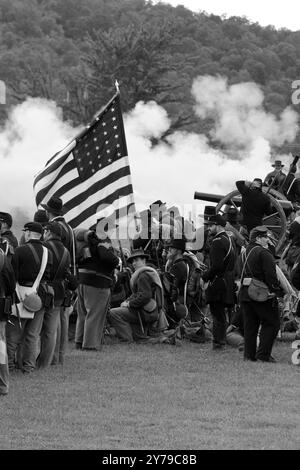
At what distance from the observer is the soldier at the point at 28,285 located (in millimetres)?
11797

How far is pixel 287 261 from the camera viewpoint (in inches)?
609

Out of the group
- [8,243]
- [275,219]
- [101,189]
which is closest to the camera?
[8,243]

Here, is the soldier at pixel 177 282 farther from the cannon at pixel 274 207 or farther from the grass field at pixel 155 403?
the cannon at pixel 274 207

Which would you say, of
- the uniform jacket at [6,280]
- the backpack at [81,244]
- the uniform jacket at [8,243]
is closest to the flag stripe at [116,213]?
the backpack at [81,244]

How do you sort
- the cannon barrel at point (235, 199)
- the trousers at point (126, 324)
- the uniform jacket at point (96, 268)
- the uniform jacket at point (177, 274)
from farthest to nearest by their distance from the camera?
1. the cannon barrel at point (235, 199)
2. the uniform jacket at point (177, 274)
3. the trousers at point (126, 324)
4. the uniform jacket at point (96, 268)

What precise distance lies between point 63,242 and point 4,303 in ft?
8.64

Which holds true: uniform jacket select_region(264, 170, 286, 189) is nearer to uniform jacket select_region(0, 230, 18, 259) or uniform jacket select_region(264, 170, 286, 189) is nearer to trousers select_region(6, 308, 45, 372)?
uniform jacket select_region(0, 230, 18, 259)

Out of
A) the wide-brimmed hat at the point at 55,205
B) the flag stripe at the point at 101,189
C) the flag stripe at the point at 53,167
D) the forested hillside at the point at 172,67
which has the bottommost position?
the wide-brimmed hat at the point at 55,205

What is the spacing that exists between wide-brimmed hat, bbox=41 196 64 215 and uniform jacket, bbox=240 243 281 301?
2.24 metres

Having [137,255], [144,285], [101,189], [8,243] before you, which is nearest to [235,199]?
[137,255]

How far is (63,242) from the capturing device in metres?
12.9

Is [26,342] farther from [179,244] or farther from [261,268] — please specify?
[179,244]

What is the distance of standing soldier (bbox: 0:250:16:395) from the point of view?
10320mm
